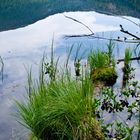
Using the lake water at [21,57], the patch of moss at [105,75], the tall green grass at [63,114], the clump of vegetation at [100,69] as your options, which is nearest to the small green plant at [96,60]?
the clump of vegetation at [100,69]

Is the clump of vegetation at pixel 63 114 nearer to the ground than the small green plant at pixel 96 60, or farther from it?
nearer to the ground

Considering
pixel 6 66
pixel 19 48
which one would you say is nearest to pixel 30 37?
pixel 19 48

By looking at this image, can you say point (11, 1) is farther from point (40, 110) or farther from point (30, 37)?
point (40, 110)

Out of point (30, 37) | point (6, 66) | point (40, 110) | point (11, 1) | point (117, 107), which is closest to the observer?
point (40, 110)

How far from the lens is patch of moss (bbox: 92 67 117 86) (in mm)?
14016

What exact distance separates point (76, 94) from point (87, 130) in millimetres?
740

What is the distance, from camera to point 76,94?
8.15 meters

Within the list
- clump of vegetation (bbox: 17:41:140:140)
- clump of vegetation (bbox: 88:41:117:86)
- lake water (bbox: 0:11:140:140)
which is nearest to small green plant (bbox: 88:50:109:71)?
clump of vegetation (bbox: 88:41:117:86)

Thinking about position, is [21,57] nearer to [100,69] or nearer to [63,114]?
[100,69]

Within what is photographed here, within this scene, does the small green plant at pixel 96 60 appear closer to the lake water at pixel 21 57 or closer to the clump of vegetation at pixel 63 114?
the lake water at pixel 21 57

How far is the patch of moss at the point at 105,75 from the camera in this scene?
1402 cm

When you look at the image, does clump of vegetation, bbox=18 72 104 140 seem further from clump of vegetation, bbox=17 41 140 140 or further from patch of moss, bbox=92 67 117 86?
patch of moss, bbox=92 67 117 86

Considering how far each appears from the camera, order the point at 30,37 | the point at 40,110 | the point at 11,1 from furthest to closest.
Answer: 1. the point at 11,1
2. the point at 30,37
3. the point at 40,110

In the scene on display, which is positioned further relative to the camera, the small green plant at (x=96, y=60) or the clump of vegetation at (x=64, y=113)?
the small green plant at (x=96, y=60)
